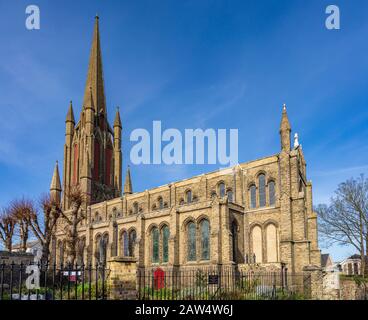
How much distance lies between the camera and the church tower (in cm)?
5738

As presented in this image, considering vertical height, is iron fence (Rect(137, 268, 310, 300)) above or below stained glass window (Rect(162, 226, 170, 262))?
below

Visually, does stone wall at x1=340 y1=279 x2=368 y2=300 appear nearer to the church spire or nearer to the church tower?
the church tower

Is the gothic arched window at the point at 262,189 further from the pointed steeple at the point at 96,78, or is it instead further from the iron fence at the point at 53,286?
the pointed steeple at the point at 96,78

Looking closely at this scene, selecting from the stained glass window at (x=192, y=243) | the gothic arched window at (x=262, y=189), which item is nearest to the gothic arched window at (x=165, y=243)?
the stained glass window at (x=192, y=243)

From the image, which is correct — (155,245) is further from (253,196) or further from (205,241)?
(253,196)

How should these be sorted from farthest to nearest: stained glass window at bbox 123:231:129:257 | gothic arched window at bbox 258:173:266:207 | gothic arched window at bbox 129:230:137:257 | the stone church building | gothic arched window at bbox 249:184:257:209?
stained glass window at bbox 123:231:129:257 < gothic arched window at bbox 129:230:137:257 < gothic arched window at bbox 249:184:257:209 < gothic arched window at bbox 258:173:266:207 < the stone church building

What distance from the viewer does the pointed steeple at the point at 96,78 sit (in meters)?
64.7

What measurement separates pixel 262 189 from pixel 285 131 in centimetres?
583

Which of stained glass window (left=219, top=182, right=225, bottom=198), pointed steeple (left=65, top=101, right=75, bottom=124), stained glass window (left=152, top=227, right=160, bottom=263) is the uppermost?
pointed steeple (left=65, top=101, right=75, bottom=124)

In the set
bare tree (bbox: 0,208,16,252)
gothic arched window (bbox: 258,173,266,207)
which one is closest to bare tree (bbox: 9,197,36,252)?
bare tree (bbox: 0,208,16,252)

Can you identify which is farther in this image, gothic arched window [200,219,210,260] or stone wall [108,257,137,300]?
gothic arched window [200,219,210,260]

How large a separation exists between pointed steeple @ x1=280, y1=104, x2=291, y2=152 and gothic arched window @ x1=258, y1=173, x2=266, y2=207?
139 inches

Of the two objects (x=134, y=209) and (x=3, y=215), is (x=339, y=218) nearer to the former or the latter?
(x=134, y=209)
